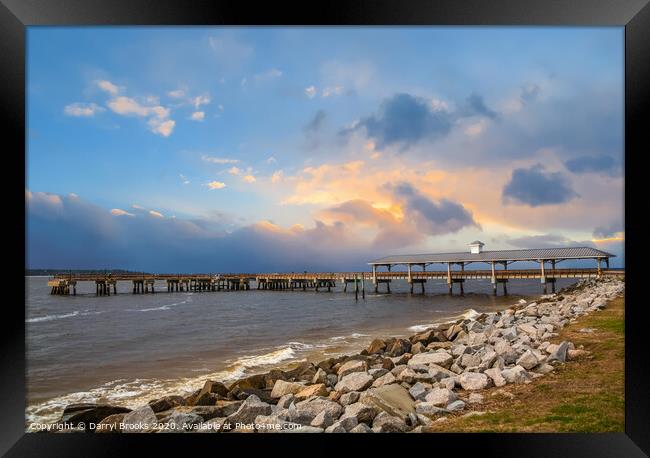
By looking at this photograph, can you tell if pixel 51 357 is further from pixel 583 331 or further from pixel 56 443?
pixel 583 331

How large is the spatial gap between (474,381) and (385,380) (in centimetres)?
113

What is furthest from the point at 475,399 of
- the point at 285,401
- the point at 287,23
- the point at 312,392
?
the point at 287,23

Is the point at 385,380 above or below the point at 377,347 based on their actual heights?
above

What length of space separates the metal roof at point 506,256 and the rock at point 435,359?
17388 millimetres

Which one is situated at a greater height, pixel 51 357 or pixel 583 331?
pixel 583 331

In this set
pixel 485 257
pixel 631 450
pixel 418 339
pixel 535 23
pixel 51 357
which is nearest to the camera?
pixel 631 450

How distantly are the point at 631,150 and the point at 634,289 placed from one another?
154 centimetres

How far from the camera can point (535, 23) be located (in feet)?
14.6

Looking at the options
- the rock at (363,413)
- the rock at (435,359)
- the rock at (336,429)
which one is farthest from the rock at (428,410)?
the rock at (435,359)

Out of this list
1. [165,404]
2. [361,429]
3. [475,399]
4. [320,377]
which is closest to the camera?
[361,429]

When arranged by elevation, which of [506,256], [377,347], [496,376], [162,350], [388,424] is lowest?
[162,350]

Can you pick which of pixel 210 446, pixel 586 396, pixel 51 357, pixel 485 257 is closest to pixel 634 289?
pixel 586 396

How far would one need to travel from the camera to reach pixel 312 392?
5.14m

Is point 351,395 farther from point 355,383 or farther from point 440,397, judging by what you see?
point 440,397
